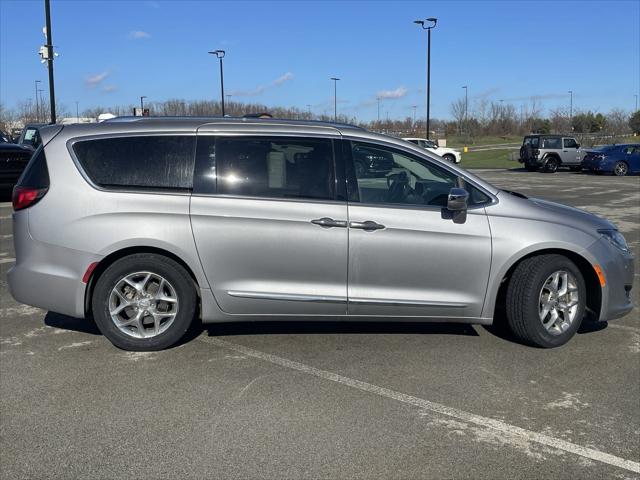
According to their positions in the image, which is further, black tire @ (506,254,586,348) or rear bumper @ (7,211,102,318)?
black tire @ (506,254,586,348)

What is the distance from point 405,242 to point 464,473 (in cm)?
199

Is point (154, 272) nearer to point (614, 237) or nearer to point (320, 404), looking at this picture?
point (320, 404)

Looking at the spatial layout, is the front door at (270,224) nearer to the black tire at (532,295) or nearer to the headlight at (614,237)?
the black tire at (532,295)

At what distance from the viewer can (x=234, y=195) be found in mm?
4848

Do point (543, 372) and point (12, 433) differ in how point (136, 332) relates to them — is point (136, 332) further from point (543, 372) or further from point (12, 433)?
point (543, 372)

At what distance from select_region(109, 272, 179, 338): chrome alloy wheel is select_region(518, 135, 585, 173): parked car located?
28.4 metres

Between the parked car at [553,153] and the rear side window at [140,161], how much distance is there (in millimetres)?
28218

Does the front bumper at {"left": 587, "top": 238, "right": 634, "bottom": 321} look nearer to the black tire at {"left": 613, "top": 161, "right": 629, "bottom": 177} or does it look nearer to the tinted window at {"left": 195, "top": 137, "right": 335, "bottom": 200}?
the tinted window at {"left": 195, "top": 137, "right": 335, "bottom": 200}

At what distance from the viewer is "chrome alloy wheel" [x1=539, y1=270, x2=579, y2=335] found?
199 inches

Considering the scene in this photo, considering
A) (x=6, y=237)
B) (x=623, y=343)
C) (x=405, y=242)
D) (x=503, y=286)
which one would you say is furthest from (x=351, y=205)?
(x=6, y=237)

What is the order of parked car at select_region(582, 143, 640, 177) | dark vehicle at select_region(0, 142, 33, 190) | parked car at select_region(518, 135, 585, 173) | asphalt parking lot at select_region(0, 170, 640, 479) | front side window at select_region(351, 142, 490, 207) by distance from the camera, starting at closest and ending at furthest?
asphalt parking lot at select_region(0, 170, 640, 479)
front side window at select_region(351, 142, 490, 207)
dark vehicle at select_region(0, 142, 33, 190)
parked car at select_region(582, 143, 640, 177)
parked car at select_region(518, 135, 585, 173)

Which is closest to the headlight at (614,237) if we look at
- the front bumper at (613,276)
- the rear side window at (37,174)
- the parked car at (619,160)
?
the front bumper at (613,276)

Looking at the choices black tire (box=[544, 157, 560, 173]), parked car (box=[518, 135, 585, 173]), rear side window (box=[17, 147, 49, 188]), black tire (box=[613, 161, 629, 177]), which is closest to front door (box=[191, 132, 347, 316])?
rear side window (box=[17, 147, 49, 188])

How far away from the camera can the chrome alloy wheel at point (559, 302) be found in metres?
5.04
